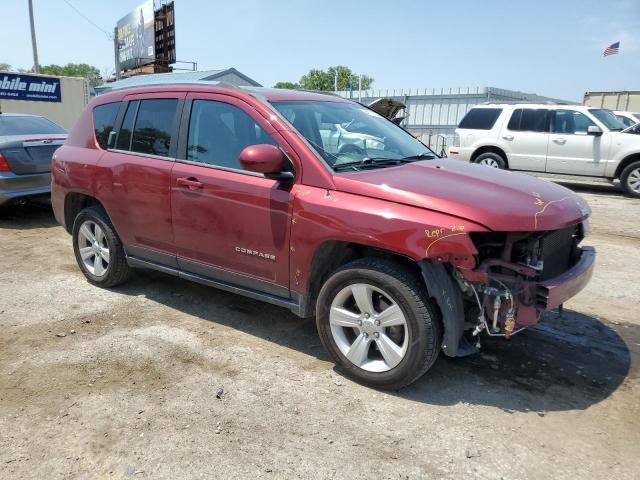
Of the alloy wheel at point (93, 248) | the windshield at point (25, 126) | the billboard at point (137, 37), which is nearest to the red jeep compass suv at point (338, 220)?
the alloy wheel at point (93, 248)

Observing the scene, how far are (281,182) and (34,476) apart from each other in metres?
2.15

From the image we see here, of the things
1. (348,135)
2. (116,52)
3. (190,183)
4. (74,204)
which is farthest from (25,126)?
(116,52)

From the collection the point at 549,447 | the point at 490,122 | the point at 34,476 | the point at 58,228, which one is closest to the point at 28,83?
the point at 58,228

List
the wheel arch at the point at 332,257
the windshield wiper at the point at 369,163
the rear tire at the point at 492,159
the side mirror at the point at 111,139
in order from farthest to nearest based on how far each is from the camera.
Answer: the rear tire at the point at 492,159
the side mirror at the point at 111,139
the windshield wiper at the point at 369,163
the wheel arch at the point at 332,257

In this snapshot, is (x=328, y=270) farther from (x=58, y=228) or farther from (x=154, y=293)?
(x=58, y=228)

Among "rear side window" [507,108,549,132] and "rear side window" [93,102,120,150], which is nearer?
"rear side window" [93,102,120,150]

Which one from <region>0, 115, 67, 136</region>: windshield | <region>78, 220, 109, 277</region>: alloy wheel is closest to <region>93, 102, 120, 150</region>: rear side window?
<region>78, 220, 109, 277</region>: alloy wheel

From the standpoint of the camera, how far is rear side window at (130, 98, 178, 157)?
4199mm

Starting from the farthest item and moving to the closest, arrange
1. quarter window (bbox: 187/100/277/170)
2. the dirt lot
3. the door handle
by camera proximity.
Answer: the door handle, quarter window (bbox: 187/100/277/170), the dirt lot

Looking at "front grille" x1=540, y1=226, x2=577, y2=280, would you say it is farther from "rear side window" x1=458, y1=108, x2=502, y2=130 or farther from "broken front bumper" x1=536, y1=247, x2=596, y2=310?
"rear side window" x1=458, y1=108, x2=502, y2=130

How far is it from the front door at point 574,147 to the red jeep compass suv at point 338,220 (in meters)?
8.33

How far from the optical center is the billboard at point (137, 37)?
37281mm

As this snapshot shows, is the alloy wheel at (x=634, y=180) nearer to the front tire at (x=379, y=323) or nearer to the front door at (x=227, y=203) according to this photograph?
the front tire at (x=379, y=323)

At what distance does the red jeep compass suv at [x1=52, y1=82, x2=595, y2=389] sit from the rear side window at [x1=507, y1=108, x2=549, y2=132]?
845cm
